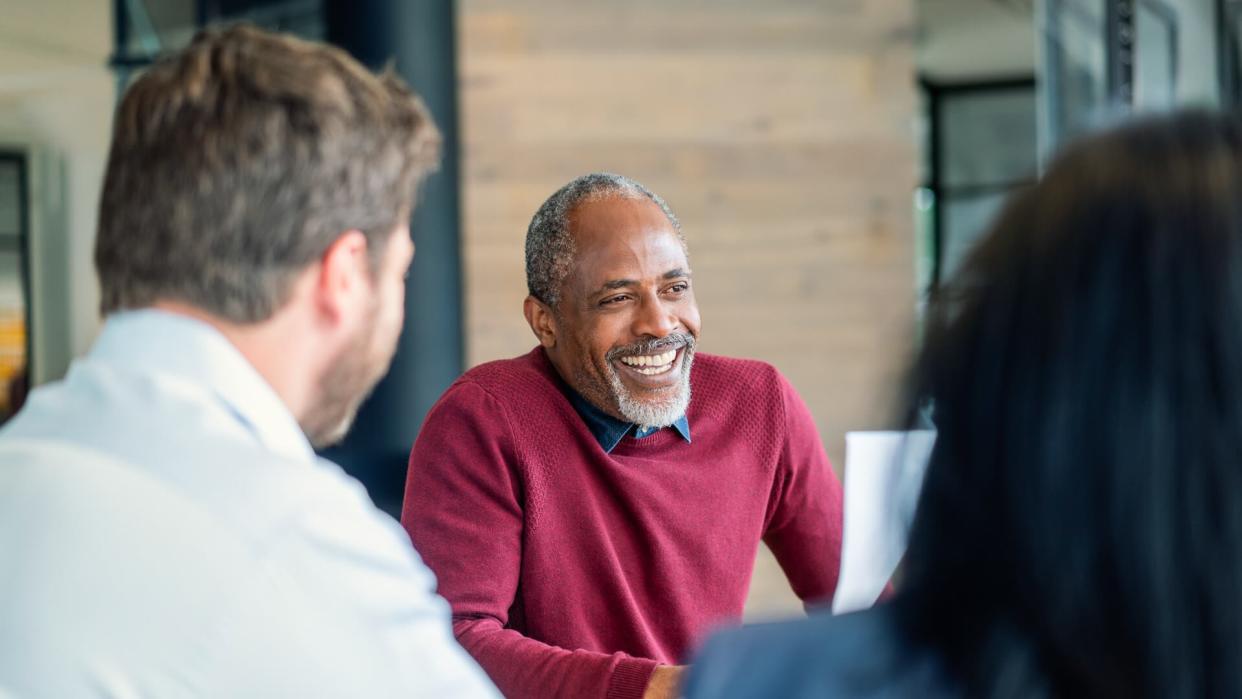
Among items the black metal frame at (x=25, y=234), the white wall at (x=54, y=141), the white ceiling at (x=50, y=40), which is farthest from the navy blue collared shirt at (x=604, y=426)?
the black metal frame at (x=25, y=234)

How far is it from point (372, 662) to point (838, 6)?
11.4ft

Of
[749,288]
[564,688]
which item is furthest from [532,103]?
[564,688]

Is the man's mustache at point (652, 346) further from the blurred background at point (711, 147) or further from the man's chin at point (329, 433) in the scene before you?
the blurred background at point (711, 147)

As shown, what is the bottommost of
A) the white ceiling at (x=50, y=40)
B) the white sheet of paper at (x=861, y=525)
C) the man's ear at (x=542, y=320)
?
the white sheet of paper at (x=861, y=525)

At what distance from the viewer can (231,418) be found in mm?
917

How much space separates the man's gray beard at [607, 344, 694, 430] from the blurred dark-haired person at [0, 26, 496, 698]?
25.2 inches

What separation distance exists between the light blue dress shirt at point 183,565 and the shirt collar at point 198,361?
0.5 inches

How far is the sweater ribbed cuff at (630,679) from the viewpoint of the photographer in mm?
1318

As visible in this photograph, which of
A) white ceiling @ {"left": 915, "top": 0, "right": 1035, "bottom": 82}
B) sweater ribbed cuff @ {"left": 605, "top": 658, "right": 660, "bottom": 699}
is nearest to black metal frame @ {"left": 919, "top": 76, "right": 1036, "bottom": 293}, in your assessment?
white ceiling @ {"left": 915, "top": 0, "right": 1035, "bottom": 82}

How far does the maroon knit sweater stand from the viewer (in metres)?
1.58

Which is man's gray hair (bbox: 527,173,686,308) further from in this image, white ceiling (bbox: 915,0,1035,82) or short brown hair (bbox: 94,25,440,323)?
white ceiling (bbox: 915,0,1035,82)

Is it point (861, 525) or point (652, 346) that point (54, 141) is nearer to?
point (652, 346)

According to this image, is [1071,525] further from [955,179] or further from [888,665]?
[955,179]

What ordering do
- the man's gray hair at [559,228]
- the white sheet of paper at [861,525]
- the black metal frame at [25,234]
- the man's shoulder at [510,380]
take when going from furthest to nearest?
the black metal frame at [25,234]
the man's gray hair at [559,228]
the man's shoulder at [510,380]
the white sheet of paper at [861,525]
